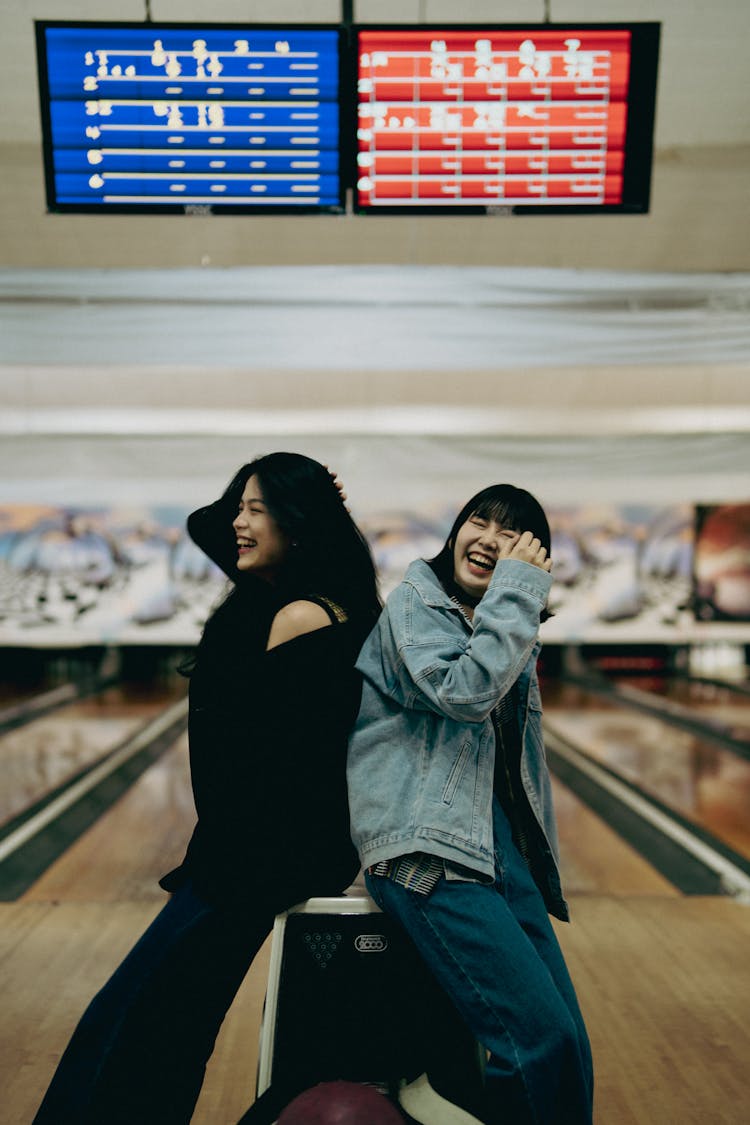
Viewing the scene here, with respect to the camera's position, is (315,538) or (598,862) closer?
(315,538)

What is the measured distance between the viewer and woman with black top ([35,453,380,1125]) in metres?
1.38

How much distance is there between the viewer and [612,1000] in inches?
95.5

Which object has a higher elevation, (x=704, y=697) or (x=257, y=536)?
(x=257, y=536)

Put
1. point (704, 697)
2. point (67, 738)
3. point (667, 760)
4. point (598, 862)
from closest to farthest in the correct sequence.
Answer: point (598, 862)
point (667, 760)
point (67, 738)
point (704, 697)

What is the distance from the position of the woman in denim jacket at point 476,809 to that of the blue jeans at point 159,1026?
27 centimetres

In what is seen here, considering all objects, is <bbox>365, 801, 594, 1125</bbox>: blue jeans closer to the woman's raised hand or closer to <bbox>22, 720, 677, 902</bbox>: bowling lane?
the woman's raised hand

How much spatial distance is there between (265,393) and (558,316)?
3790 mm

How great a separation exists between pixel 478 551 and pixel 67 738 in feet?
18.7

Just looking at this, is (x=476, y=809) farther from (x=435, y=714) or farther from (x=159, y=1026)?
(x=159, y=1026)

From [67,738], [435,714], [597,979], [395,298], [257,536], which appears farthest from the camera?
[67,738]

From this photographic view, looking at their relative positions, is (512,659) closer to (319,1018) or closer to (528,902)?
(528,902)

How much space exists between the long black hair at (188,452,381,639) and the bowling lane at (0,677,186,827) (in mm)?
3491

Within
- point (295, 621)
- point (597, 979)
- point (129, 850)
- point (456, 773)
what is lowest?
point (129, 850)

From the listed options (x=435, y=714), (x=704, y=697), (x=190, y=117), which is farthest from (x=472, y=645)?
(x=704, y=697)
